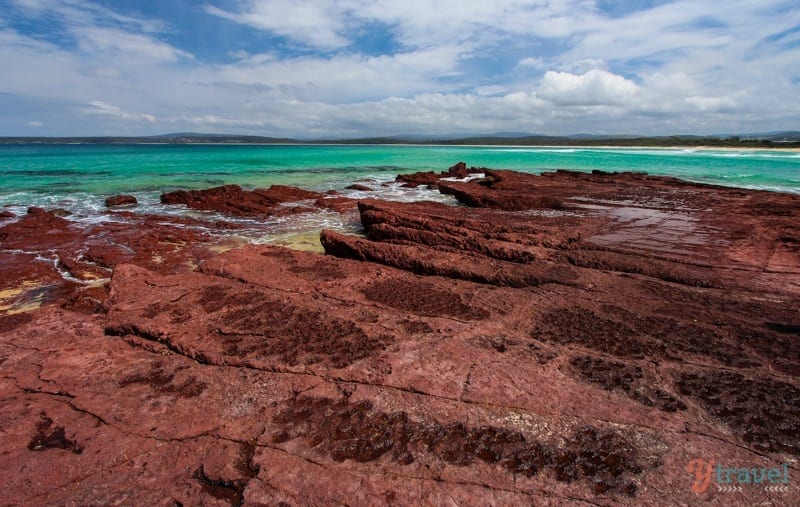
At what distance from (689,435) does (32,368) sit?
182 inches

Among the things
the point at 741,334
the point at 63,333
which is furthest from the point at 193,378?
the point at 741,334

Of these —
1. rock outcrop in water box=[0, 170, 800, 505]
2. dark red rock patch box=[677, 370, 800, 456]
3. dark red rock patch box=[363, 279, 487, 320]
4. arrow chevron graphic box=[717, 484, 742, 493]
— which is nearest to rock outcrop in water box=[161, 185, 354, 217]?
rock outcrop in water box=[0, 170, 800, 505]

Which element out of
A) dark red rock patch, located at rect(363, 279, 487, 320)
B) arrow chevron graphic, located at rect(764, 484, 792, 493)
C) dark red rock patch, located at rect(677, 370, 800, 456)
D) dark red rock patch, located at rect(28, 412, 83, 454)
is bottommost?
dark red rock patch, located at rect(28, 412, 83, 454)

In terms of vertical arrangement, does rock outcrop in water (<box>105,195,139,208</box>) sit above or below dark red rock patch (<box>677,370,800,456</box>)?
above

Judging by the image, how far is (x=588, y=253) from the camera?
235 inches

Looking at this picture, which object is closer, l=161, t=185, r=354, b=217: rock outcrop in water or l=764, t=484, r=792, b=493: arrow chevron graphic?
l=764, t=484, r=792, b=493: arrow chevron graphic

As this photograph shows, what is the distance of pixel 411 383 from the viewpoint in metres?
2.90

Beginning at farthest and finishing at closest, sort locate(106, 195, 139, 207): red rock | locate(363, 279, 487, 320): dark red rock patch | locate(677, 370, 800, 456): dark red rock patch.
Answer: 1. locate(106, 195, 139, 207): red rock
2. locate(363, 279, 487, 320): dark red rock patch
3. locate(677, 370, 800, 456): dark red rock patch

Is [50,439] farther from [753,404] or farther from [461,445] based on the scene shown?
[753,404]

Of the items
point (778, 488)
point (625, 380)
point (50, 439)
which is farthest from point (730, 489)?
point (50, 439)

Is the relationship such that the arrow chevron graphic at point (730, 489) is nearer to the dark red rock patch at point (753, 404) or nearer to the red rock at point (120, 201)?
the dark red rock patch at point (753, 404)

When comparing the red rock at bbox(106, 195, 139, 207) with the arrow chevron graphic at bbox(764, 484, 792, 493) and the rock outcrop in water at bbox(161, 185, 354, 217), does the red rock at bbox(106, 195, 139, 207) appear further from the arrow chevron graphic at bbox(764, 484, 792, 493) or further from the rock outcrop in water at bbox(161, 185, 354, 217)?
the arrow chevron graphic at bbox(764, 484, 792, 493)

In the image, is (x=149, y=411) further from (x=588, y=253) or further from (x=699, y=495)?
(x=588, y=253)

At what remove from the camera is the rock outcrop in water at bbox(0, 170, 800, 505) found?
215 centimetres
